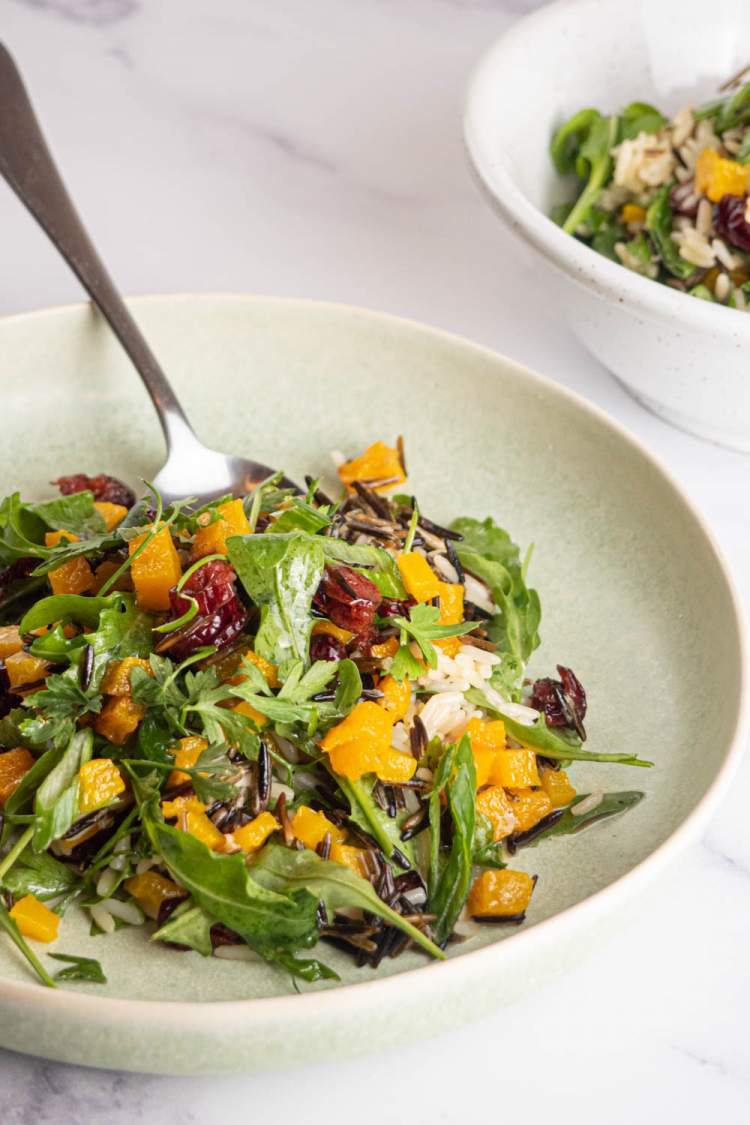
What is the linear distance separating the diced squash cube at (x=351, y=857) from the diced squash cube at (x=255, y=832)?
10 centimetres

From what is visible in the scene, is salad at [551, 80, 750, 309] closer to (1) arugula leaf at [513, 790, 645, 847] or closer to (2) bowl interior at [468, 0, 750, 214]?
(2) bowl interior at [468, 0, 750, 214]

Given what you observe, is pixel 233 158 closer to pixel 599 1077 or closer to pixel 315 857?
pixel 315 857

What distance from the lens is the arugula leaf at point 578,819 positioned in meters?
1.93

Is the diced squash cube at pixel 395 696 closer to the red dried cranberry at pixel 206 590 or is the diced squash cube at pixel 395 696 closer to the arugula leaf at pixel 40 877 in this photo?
the red dried cranberry at pixel 206 590

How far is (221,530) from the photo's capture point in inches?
78.7

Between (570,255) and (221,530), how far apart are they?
1024 millimetres

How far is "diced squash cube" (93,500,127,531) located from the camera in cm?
229

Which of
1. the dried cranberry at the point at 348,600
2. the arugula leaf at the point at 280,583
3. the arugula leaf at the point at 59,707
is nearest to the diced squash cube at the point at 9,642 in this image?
the arugula leaf at the point at 59,707

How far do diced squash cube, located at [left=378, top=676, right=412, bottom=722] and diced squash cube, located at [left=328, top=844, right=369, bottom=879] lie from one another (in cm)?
21

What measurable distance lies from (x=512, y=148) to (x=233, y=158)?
1149 millimetres

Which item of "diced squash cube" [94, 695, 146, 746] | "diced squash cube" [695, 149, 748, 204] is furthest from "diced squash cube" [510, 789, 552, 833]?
"diced squash cube" [695, 149, 748, 204]

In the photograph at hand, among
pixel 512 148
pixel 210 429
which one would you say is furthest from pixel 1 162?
pixel 512 148

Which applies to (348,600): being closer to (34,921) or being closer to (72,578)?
(72,578)

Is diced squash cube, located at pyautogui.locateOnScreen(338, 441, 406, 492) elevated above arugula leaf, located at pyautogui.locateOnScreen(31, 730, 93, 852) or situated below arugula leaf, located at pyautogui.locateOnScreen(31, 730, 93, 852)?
below
